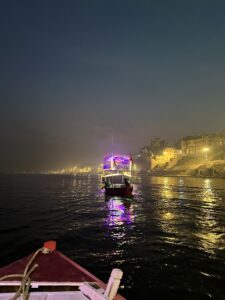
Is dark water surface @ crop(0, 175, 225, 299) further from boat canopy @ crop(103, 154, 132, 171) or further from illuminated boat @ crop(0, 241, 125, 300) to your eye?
boat canopy @ crop(103, 154, 132, 171)

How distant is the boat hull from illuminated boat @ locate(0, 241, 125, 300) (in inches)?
1485

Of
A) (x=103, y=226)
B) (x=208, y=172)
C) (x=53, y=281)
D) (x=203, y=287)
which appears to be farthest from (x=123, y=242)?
(x=208, y=172)

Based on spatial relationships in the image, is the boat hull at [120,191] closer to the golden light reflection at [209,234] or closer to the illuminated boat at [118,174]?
the illuminated boat at [118,174]

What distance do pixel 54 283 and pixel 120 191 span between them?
39453 mm

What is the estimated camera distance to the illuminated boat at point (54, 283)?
15.2 feet

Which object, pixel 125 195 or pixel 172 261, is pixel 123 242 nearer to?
pixel 172 261

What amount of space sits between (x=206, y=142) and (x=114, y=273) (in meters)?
209

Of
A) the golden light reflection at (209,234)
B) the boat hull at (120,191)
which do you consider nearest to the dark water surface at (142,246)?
the golden light reflection at (209,234)

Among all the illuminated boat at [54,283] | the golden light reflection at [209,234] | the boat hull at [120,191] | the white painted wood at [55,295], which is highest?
the illuminated boat at [54,283]

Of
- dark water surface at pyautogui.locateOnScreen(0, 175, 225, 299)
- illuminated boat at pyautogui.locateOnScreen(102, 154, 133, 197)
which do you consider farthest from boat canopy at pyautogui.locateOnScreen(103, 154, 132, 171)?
dark water surface at pyautogui.locateOnScreen(0, 175, 225, 299)

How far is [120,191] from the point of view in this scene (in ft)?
→ 145

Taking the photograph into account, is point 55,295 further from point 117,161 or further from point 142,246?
point 117,161

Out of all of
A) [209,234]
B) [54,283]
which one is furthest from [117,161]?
[54,283]

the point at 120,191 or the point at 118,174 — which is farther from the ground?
the point at 118,174
